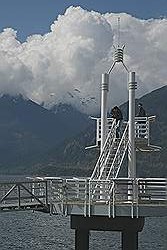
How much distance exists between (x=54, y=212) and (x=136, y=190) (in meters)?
5.26

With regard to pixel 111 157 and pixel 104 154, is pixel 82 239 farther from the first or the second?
pixel 111 157

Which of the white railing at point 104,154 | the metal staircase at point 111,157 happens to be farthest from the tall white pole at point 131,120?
the white railing at point 104,154

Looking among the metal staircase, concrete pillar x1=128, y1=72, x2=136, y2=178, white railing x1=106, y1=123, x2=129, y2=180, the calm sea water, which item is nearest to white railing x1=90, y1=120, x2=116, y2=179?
the metal staircase

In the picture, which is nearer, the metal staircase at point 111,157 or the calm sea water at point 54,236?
the metal staircase at point 111,157

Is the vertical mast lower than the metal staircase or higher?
higher

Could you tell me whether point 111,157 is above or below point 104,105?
below

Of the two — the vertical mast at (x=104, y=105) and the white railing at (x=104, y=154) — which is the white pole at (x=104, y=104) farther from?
Answer: the white railing at (x=104, y=154)

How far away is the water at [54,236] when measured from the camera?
7488cm

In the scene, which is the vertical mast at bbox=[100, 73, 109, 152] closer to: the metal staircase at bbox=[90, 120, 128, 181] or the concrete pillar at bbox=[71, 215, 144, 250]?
the metal staircase at bbox=[90, 120, 128, 181]

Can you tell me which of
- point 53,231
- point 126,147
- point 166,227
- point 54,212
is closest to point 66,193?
point 54,212

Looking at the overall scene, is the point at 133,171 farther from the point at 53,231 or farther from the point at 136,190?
the point at 53,231

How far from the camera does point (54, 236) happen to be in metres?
88.6

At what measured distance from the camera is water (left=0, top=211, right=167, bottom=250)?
74875mm

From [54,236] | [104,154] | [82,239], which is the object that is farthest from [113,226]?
[54,236]
